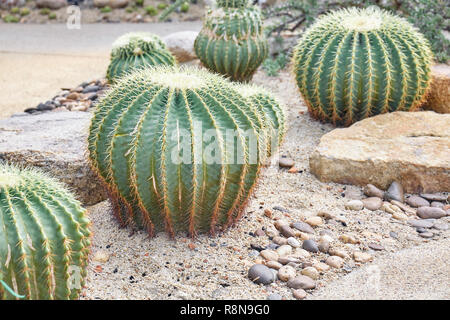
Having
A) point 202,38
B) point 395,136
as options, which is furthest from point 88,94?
point 395,136

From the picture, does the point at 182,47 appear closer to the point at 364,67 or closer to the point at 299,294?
the point at 364,67

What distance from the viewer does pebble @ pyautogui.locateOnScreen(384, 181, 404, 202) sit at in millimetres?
3555

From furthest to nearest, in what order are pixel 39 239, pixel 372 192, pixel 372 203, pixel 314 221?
pixel 372 192
pixel 372 203
pixel 314 221
pixel 39 239

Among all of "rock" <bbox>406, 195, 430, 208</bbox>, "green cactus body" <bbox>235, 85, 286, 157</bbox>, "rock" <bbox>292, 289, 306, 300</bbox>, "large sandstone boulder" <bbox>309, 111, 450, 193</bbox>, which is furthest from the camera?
"green cactus body" <bbox>235, 85, 286, 157</bbox>

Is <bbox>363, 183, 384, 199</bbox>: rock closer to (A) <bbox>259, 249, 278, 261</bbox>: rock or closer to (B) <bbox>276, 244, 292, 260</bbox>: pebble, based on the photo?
(B) <bbox>276, 244, 292, 260</bbox>: pebble

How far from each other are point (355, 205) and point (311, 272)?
0.85 m

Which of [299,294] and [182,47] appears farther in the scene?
[182,47]

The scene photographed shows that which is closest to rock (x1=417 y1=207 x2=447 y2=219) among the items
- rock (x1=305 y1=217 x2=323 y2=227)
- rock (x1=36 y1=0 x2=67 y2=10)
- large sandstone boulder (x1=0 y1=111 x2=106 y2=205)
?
rock (x1=305 y1=217 x2=323 y2=227)

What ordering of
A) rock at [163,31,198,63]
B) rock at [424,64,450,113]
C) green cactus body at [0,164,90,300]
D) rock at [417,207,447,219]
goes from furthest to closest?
1. rock at [163,31,198,63]
2. rock at [424,64,450,113]
3. rock at [417,207,447,219]
4. green cactus body at [0,164,90,300]

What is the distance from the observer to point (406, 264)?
9.11 ft

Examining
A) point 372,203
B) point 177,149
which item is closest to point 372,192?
point 372,203

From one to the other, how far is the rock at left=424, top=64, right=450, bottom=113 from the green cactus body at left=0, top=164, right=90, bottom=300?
3468 mm

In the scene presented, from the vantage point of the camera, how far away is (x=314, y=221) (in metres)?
3.27

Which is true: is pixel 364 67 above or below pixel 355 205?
above
